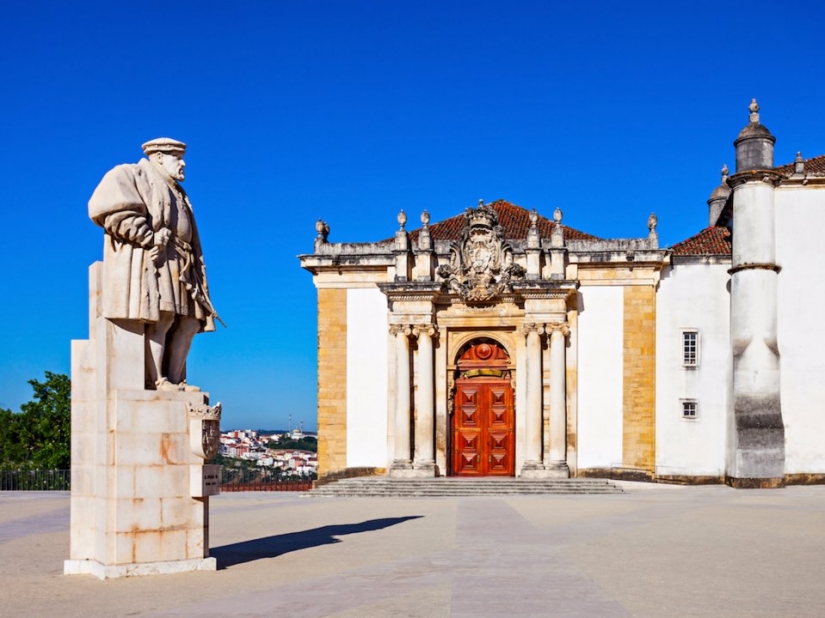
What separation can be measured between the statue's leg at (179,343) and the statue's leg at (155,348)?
0.77 ft

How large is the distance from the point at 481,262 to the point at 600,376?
14.7 ft

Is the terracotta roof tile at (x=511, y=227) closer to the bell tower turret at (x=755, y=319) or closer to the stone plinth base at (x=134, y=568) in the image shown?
the bell tower turret at (x=755, y=319)

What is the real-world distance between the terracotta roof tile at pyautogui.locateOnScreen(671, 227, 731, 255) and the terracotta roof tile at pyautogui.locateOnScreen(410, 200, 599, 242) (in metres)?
2.86

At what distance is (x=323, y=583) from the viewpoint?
30.9ft

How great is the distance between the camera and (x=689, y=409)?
28.2 metres

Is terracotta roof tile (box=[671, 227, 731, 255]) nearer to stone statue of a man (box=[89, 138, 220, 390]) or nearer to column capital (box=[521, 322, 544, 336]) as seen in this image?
column capital (box=[521, 322, 544, 336])

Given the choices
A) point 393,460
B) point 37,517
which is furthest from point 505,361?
point 37,517

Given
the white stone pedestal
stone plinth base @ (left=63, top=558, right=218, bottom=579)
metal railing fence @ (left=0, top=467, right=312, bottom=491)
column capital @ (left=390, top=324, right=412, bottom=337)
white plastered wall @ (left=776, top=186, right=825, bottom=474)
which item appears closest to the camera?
stone plinth base @ (left=63, top=558, right=218, bottom=579)

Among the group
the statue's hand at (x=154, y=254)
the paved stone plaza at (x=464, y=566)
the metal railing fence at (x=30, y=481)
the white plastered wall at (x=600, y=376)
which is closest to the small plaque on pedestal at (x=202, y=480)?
the paved stone plaza at (x=464, y=566)

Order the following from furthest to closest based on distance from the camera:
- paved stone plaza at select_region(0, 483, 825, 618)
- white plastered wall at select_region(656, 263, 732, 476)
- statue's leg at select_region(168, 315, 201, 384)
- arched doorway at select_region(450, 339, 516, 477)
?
arched doorway at select_region(450, 339, 516, 477) → white plastered wall at select_region(656, 263, 732, 476) → statue's leg at select_region(168, 315, 201, 384) → paved stone plaza at select_region(0, 483, 825, 618)

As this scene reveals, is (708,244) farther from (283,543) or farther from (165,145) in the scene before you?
(165,145)

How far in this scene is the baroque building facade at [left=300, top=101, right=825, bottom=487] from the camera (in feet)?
89.2

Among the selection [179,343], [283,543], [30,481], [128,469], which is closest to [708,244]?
[283,543]

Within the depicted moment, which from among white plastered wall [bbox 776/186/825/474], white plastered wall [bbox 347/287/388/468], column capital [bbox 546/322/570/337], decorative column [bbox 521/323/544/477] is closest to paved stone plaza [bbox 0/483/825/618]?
decorative column [bbox 521/323/544/477]
